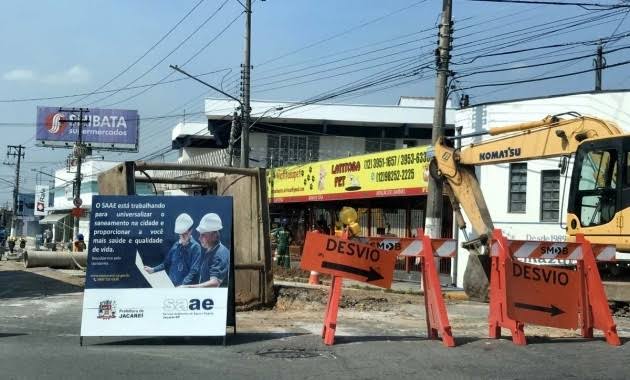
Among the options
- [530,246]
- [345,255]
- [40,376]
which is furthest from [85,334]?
[530,246]

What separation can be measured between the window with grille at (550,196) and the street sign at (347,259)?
12394 mm

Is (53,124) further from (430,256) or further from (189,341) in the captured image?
(430,256)

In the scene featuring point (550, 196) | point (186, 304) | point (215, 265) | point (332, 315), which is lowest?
point (332, 315)

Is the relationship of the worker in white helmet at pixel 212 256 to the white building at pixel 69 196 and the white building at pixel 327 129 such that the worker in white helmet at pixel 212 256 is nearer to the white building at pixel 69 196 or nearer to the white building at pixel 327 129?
the white building at pixel 327 129

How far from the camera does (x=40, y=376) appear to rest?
6906 mm

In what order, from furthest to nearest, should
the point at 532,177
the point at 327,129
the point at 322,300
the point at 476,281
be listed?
the point at 327,129 → the point at 532,177 → the point at 476,281 → the point at 322,300

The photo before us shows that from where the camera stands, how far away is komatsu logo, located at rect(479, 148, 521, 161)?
14691 mm

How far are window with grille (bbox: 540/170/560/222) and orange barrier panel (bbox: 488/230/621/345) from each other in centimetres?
1094

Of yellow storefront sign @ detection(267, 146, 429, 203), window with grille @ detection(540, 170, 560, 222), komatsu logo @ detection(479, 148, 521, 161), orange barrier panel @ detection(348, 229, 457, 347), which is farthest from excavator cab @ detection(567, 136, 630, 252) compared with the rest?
window with grille @ detection(540, 170, 560, 222)

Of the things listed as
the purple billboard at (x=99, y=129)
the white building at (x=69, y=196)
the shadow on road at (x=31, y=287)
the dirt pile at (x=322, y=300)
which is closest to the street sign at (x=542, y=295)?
the dirt pile at (x=322, y=300)

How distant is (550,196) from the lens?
66.7 ft

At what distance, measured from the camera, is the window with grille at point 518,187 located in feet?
→ 68.7

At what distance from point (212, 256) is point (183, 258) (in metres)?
0.36

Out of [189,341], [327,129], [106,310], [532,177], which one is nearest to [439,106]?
[532,177]
